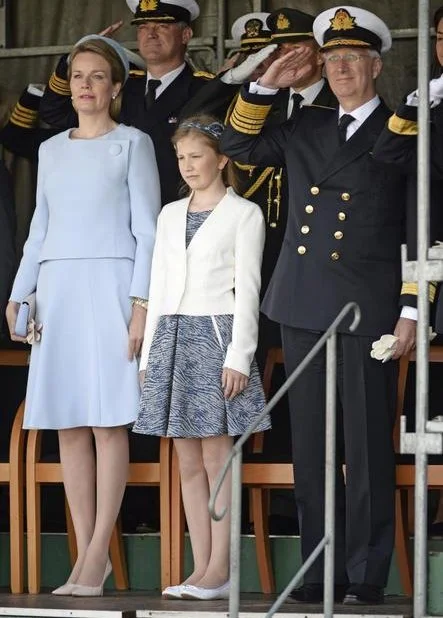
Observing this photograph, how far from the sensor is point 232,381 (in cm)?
584

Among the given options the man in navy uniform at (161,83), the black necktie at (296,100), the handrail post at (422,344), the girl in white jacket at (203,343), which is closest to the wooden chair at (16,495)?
the girl in white jacket at (203,343)

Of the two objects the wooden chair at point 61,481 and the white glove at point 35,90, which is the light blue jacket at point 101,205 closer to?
the wooden chair at point 61,481

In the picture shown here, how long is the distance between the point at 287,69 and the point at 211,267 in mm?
749

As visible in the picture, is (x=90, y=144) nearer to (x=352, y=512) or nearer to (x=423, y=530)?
(x=352, y=512)

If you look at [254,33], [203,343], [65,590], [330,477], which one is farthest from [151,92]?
[330,477]

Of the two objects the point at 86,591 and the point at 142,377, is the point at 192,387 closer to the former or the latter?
the point at 142,377

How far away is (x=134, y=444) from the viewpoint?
6.47 meters

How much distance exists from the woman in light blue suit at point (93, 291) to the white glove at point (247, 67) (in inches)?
15.8

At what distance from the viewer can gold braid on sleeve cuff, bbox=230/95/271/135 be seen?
588cm

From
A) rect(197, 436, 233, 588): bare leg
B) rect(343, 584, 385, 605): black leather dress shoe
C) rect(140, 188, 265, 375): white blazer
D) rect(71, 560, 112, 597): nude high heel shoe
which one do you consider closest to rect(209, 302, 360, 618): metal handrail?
rect(343, 584, 385, 605): black leather dress shoe

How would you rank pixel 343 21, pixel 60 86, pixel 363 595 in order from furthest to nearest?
1. pixel 60 86
2. pixel 343 21
3. pixel 363 595

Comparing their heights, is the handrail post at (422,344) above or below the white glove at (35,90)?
below

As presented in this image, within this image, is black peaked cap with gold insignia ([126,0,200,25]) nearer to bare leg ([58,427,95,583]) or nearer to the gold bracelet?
the gold bracelet

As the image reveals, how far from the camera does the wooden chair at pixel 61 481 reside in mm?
6148
